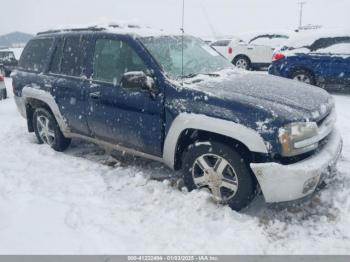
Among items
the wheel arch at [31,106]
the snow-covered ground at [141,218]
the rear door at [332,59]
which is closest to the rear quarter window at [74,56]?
the wheel arch at [31,106]

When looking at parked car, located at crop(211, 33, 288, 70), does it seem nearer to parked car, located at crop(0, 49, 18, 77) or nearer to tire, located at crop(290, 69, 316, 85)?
tire, located at crop(290, 69, 316, 85)

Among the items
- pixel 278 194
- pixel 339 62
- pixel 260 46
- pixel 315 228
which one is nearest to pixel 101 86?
pixel 278 194

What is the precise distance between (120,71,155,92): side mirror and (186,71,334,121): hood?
42 centimetres

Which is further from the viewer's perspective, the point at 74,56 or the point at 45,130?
the point at 45,130

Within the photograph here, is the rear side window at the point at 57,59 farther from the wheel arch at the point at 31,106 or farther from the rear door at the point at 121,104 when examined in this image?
the rear door at the point at 121,104

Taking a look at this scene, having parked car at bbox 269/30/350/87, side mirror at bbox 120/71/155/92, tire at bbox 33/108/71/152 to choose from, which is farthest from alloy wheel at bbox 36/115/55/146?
parked car at bbox 269/30/350/87

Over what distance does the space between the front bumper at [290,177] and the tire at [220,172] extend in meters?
0.21

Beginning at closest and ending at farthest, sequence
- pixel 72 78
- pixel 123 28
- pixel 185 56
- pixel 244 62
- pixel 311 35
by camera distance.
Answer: pixel 185 56, pixel 123 28, pixel 72 78, pixel 311 35, pixel 244 62

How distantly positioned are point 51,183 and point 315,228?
3042mm

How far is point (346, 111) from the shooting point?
24.7ft

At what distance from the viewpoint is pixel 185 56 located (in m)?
4.48

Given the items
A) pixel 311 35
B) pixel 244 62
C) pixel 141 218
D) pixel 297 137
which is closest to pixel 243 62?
pixel 244 62

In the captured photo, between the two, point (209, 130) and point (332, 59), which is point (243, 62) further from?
point (209, 130)

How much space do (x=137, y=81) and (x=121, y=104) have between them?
0.53 m
